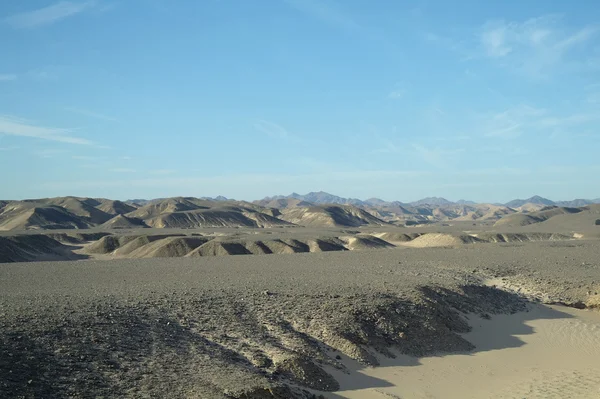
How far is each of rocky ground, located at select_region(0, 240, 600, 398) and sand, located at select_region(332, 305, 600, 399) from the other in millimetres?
763

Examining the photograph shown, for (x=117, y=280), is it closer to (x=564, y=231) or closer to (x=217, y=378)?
(x=217, y=378)

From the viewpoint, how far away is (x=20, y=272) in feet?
115

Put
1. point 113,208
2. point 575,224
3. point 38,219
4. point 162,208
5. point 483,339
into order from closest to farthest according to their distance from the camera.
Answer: point 483,339, point 575,224, point 38,219, point 162,208, point 113,208

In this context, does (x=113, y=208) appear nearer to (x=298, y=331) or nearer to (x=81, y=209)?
(x=81, y=209)

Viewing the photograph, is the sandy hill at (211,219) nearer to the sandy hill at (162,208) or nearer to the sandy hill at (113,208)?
the sandy hill at (162,208)

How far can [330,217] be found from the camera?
154 m

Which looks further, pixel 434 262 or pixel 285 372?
pixel 434 262

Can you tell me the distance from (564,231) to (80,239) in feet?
277

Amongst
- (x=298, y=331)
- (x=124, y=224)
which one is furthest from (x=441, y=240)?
(x=124, y=224)

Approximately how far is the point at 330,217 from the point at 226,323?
5394 inches

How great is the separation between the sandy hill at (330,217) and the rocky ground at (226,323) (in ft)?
386

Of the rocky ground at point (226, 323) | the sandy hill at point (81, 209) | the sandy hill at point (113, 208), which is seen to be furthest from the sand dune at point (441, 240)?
the sandy hill at point (113, 208)

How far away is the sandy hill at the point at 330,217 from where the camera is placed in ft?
501

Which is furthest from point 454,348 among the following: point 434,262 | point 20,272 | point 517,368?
point 20,272
